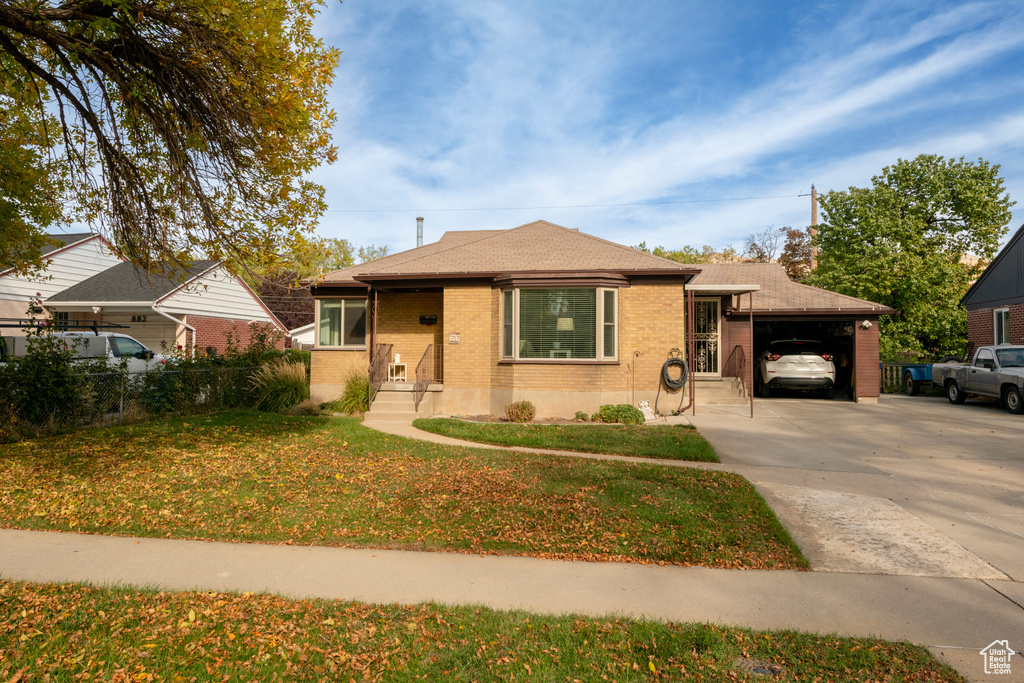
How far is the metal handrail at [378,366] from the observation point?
14.9 meters

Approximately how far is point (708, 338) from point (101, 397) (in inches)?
574

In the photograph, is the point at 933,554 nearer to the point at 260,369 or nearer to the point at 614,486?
the point at 614,486

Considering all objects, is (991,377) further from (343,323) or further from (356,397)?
(343,323)

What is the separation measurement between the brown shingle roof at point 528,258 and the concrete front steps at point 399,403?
2790mm

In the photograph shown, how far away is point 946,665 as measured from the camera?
11.4 feet

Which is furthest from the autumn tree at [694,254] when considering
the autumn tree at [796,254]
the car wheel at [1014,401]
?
the car wheel at [1014,401]

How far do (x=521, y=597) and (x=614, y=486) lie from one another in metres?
3.06

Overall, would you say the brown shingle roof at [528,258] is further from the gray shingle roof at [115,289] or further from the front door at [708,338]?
the gray shingle roof at [115,289]

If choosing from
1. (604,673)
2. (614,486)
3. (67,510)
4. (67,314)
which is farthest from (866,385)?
(67,314)

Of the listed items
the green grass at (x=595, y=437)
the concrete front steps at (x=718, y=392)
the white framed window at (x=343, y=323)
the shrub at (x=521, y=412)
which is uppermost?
the white framed window at (x=343, y=323)

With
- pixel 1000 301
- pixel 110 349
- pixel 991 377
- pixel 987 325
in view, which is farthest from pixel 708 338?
pixel 110 349

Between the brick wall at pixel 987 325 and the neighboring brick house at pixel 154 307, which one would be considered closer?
the brick wall at pixel 987 325

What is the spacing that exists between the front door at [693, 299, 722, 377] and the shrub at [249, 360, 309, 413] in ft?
35.5

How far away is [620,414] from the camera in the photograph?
1281 cm
